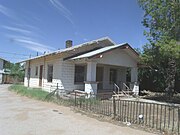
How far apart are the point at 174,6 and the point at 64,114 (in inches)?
431

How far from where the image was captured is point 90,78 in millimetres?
16094

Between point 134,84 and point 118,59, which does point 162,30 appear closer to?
point 118,59

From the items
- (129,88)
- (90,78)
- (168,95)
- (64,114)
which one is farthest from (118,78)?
(64,114)

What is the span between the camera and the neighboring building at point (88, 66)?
53.3 feet

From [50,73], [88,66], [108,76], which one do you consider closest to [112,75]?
[108,76]

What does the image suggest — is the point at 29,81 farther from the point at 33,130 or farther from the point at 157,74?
the point at 33,130

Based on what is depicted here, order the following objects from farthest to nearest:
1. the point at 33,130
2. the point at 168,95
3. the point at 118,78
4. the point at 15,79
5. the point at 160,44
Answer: the point at 15,79, the point at 118,78, the point at 168,95, the point at 160,44, the point at 33,130

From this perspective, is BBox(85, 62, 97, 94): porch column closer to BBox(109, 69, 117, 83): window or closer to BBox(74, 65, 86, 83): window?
BBox(74, 65, 86, 83): window

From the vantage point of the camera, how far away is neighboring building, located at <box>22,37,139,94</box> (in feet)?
53.3

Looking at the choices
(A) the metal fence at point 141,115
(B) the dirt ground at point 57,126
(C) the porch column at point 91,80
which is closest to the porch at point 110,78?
(C) the porch column at point 91,80

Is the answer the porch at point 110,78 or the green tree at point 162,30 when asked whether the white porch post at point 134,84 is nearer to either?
the porch at point 110,78

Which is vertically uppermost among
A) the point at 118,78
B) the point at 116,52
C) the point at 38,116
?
the point at 116,52

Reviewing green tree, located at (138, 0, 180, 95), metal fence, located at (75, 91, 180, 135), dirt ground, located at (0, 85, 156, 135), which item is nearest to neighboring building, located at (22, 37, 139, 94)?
green tree, located at (138, 0, 180, 95)

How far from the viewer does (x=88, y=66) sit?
53.5 ft
